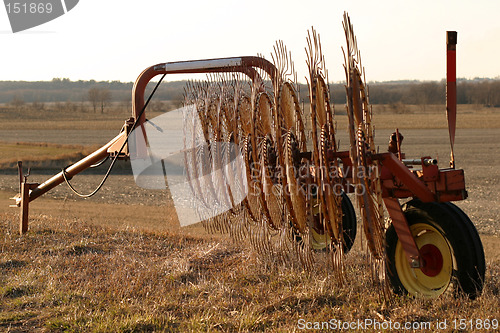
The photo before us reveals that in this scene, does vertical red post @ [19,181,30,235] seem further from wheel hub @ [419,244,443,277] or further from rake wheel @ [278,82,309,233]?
wheel hub @ [419,244,443,277]

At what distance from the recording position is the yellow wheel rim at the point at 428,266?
4.94 metres

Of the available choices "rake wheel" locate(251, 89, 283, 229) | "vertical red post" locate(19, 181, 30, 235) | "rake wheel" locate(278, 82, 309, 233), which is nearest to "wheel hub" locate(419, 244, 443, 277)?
"rake wheel" locate(278, 82, 309, 233)

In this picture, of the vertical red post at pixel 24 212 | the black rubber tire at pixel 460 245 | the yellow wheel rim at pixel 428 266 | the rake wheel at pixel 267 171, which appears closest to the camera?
the black rubber tire at pixel 460 245

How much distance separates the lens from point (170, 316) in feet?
16.6

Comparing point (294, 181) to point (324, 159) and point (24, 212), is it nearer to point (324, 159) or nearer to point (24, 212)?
point (324, 159)

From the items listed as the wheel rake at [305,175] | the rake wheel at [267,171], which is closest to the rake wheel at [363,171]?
the wheel rake at [305,175]

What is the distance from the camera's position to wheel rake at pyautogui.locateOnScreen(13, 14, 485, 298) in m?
4.80

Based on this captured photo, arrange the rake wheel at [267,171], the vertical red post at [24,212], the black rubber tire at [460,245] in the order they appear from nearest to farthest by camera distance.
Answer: the black rubber tire at [460,245], the rake wheel at [267,171], the vertical red post at [24,212]

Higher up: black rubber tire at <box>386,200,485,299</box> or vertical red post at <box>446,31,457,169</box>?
vertical red post at <box>446,31,457,169</box>

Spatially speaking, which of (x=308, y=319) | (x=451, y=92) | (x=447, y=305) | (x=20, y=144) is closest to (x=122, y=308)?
(x=308, y=319)

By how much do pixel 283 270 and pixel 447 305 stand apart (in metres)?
2.04

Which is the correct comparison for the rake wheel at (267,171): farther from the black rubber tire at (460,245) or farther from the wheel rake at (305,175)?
the black rubber tire at (460,245)

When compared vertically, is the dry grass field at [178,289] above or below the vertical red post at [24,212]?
below

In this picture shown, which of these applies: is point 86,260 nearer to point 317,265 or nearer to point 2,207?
point 317,265
